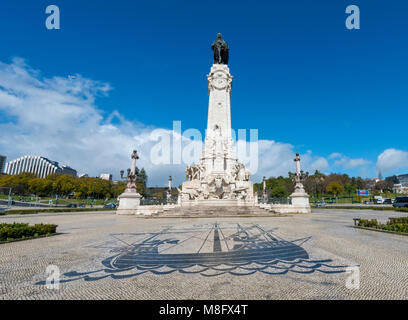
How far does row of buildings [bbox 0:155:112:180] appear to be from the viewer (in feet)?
Answer: 492

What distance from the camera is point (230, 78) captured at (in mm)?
36781

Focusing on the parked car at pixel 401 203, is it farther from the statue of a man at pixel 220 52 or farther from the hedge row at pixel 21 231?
the hedge row at pixel 21 231

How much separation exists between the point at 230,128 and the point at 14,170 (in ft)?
679

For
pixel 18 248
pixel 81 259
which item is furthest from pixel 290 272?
pixel 18 248

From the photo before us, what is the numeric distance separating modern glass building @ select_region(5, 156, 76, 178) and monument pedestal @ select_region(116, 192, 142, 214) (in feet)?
503

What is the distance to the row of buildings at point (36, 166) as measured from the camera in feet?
492

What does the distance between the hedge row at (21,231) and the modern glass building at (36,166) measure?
166 meters

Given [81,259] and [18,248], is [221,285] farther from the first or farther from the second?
[18,248]

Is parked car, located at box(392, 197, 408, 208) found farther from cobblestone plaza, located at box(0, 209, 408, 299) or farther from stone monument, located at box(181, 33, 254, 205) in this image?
cobblestone plaza, located at box(0, 209, 408, 299)

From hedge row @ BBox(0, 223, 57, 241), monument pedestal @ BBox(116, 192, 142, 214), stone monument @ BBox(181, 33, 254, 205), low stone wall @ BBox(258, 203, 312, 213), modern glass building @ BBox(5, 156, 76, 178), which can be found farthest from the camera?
modern glass building @ BBox(5, 156, 76, 178)

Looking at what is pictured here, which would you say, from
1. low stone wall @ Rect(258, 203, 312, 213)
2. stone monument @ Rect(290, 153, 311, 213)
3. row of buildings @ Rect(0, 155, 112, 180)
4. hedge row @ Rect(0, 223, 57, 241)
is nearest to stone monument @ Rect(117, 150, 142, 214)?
hedge row @ Rect(0, 223, 57, 241)

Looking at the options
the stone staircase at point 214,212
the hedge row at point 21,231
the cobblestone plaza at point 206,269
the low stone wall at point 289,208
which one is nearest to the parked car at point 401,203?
the low stone wall at point 289,208

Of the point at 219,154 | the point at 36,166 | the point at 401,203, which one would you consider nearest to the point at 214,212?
the point at 219,154

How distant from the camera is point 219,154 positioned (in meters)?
32.8
